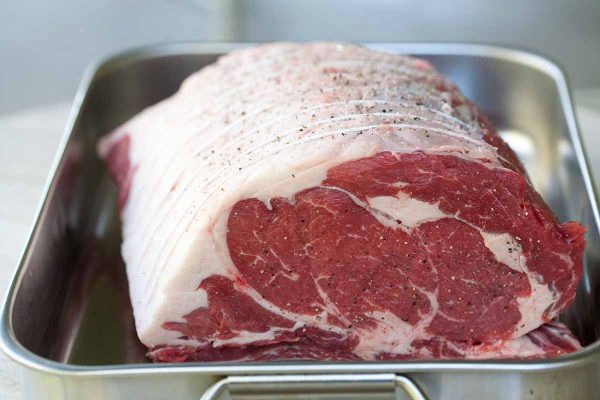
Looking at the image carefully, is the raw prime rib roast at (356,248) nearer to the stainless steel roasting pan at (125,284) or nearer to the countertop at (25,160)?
the stainless steel roasting pan at (125,284)

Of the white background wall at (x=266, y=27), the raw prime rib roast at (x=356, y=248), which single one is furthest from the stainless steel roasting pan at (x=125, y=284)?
the white background wall at (x=266, y=27)

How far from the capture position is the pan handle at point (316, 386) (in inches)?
76.7

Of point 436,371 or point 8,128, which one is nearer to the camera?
point 436,371

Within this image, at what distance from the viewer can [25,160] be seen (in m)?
3.56

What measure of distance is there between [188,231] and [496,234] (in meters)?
0.72

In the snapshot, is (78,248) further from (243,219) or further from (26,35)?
(26,35)

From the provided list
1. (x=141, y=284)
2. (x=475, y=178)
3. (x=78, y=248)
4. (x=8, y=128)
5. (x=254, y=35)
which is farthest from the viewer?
(x=254, y=35)

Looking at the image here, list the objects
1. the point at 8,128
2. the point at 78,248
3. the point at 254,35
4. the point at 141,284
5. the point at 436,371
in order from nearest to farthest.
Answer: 1. the point at 436,371
2. the point at 141,284
3. the point at 78,248
4. the point at 8,128
5. the point at 254,35

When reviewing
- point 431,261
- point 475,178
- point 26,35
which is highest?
point 475,178

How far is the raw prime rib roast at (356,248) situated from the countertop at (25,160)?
91 cm

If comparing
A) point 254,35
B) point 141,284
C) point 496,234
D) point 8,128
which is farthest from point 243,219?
point 254,35

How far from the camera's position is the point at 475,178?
7.13ft

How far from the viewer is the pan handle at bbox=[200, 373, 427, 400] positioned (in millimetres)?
1948

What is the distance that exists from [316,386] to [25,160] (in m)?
2.00
